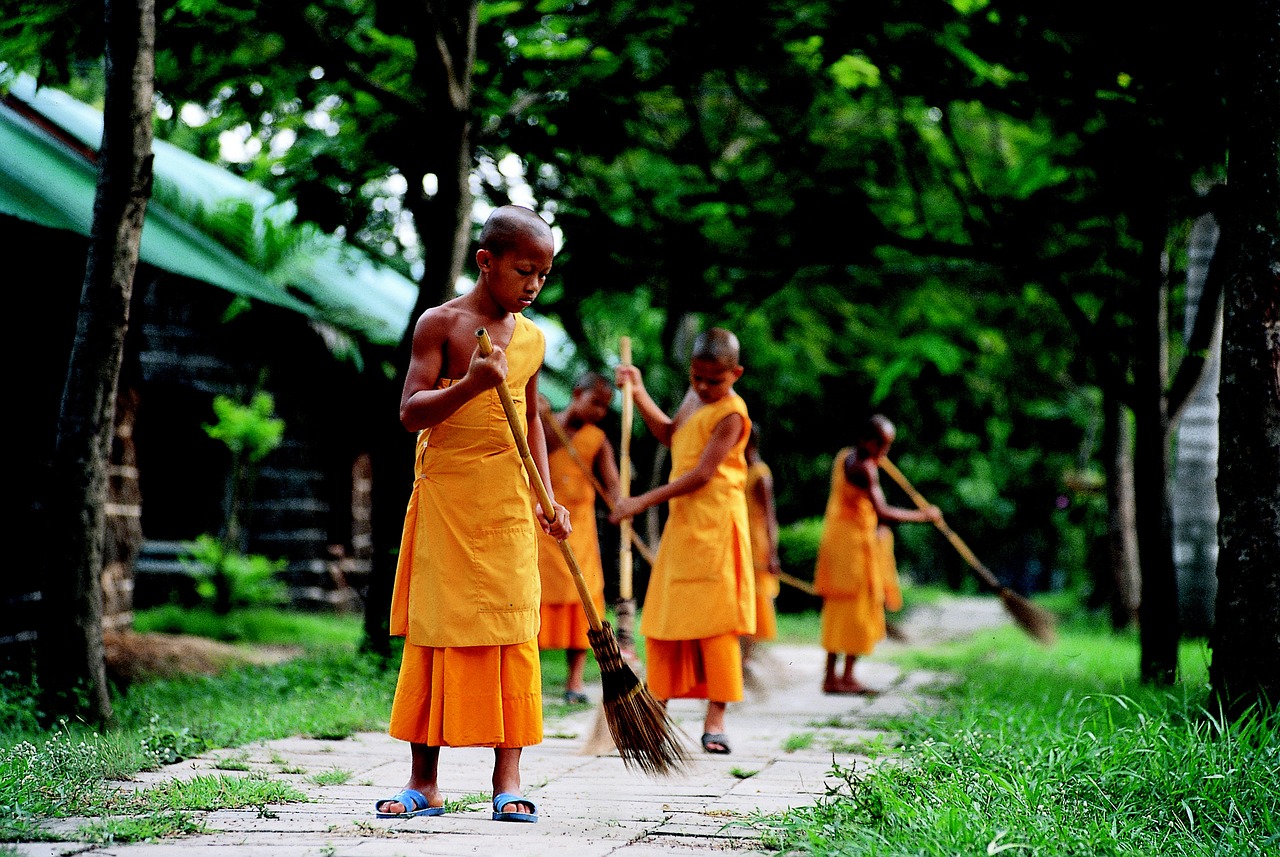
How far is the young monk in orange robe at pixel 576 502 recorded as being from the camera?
7.80m

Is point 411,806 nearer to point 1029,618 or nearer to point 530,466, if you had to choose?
point 530,466

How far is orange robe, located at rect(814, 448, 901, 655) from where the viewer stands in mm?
8617

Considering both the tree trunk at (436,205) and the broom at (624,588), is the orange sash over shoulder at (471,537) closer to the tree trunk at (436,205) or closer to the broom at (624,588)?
the broom at (624,588)

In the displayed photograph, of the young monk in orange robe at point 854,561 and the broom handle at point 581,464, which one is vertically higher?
the broom handle at point 581,464

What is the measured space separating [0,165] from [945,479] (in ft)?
62.1

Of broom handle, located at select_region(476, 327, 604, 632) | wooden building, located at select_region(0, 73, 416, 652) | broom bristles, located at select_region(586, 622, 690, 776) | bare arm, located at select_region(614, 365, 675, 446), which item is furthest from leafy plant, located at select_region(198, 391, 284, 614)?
broom handle, located at select_region(476, 327, 604, 632)

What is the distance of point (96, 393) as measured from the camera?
17.8 feet

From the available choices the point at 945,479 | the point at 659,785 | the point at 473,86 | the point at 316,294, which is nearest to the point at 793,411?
the point at 945,479

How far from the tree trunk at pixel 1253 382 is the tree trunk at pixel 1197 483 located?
4.49 meters

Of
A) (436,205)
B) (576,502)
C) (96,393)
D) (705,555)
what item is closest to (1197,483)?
(576,502)

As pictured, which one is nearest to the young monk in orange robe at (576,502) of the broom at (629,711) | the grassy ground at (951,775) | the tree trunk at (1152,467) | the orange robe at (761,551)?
the orange robe at (761,551)

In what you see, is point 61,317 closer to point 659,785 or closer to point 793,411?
point 659,785

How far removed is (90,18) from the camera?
6.60m

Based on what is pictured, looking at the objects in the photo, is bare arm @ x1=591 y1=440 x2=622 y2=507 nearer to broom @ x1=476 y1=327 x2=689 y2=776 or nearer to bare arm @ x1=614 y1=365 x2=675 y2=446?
bare arm @ x1=614 y1=365 x2=675 y2=446
